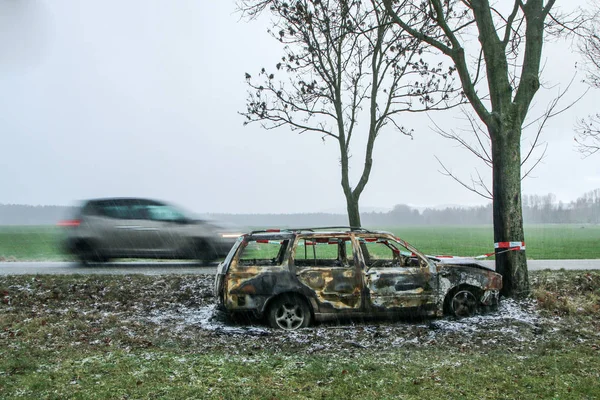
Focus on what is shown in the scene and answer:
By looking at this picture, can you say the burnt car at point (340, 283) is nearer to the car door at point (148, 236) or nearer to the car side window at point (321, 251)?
the car side window at point (321, 251)

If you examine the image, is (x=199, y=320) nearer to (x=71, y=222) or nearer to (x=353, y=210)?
(x=71, y=222)

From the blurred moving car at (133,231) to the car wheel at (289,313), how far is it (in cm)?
673

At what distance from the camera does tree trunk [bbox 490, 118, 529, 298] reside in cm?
1005

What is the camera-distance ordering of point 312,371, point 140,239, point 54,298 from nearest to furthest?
point 312,371 → point 54,298 → point 140,239

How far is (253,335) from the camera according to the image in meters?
7.52

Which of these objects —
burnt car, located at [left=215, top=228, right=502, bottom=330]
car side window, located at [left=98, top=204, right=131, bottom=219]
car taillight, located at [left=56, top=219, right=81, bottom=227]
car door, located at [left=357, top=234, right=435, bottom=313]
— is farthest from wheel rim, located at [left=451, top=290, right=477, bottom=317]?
car taillight, located at [left=56, top=219, right=81, bottom=227]

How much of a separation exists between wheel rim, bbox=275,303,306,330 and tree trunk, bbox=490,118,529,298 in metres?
4.51

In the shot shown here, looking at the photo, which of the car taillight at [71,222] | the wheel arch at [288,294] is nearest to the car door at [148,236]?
the car taillight at [71,222]

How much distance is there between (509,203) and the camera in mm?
10141

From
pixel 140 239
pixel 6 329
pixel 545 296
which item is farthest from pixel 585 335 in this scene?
pixel 140 239

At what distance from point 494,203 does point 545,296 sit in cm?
205

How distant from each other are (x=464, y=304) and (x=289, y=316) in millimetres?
2922

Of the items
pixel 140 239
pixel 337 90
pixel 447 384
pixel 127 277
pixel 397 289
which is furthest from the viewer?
pixel 337 90

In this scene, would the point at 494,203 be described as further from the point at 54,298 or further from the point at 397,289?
the point at 54,298
